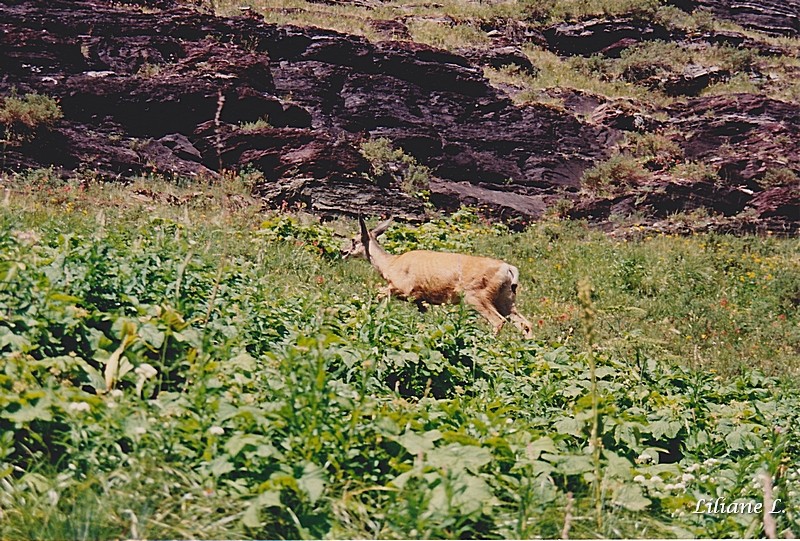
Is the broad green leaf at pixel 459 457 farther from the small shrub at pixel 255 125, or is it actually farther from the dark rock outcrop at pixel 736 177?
the dark rock outcrop at pixel 736 177

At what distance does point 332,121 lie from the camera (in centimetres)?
2216

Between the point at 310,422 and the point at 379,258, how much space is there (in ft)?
28.6

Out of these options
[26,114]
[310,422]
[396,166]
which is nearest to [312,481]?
[310,422]

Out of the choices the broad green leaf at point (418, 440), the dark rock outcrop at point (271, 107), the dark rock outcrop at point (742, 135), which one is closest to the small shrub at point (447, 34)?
the dark rock outcrop at point (271, 107)

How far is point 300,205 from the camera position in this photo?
56.5 ft

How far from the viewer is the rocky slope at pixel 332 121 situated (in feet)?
60.5

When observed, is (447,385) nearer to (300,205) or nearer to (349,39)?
(300,205)

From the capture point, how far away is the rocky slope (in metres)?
18.4

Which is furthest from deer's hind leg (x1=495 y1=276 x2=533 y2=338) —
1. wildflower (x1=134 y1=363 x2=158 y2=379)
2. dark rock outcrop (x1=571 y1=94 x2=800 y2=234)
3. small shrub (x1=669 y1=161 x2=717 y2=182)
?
small shrub (x1=669 y1=161 x2=717 y2=182)

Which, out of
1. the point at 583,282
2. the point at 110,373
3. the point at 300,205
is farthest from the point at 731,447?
the point at 300,205

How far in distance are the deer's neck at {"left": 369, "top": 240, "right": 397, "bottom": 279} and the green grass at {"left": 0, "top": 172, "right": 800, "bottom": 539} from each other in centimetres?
462

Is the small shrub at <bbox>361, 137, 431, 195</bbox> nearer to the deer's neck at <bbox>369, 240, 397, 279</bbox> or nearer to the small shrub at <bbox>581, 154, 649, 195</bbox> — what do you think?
the small shrub at <bbox>581, 154, 649, 195</bbox>

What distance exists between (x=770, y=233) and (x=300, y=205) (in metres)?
12.5

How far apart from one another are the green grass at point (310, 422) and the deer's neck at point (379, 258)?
462 centimetres
